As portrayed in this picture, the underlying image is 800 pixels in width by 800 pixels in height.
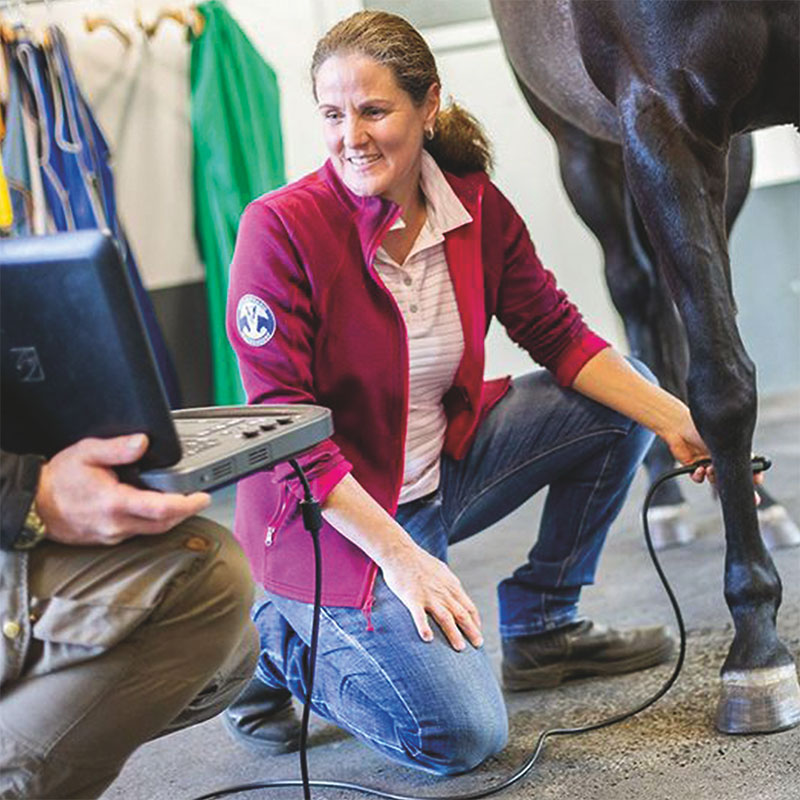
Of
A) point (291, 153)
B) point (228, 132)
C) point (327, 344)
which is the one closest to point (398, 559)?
point (327, 344)

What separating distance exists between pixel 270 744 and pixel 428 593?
463 millimetres

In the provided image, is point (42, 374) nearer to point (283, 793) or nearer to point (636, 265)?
point (283, 793)

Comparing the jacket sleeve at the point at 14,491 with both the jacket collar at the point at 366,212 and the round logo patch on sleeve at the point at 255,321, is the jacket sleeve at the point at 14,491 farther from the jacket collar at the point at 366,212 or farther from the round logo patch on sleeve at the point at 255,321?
the jacket collar at the point at 366,212

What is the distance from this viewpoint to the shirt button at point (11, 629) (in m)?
1.19

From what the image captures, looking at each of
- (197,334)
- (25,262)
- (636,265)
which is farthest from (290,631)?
(197,334)

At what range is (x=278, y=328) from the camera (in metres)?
1.75

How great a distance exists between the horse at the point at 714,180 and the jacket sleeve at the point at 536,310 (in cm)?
21

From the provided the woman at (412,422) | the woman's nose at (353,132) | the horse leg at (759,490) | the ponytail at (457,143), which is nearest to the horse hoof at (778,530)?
the horse leg at (759,490)

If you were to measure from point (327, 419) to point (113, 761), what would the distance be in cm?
35

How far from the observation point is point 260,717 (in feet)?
6.68

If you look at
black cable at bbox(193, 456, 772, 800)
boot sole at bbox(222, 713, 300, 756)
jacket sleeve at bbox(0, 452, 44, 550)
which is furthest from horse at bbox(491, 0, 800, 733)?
jacket sleeve at bbox(0, 452, 44, 550)

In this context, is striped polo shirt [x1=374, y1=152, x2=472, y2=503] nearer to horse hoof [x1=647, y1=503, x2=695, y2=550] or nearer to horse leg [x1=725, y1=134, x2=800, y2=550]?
horse leg [x1=725, y1=134, x2=800, y2=550]

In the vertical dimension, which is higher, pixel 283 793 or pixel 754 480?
pixel 754 480

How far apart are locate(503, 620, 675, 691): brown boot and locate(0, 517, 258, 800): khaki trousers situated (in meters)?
0.91
